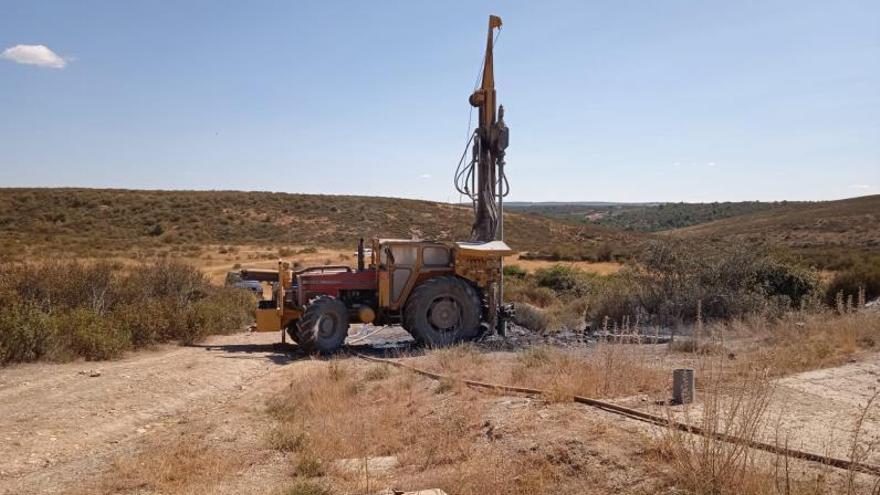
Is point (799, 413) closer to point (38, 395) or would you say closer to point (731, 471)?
point (731, 471)

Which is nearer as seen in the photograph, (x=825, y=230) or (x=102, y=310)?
(x=102, y=310)

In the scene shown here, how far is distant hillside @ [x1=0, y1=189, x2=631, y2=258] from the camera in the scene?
48469mm

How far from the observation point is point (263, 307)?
45.8 feet

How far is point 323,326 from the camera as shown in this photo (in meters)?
13.3

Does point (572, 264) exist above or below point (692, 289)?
below

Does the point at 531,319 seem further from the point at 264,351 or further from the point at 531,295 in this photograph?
the point at 531,295

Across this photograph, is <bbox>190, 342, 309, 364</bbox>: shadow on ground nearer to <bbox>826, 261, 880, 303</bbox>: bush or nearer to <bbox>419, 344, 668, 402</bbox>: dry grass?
<bbox>419, 344, 668, 402</bbox>: dry grass

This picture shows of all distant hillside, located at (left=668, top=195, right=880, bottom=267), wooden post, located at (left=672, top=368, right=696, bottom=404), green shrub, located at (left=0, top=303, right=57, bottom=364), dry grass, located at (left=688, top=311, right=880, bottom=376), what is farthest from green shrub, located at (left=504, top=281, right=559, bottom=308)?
distant hillside, located at (left=668, top=195, right=880, bottom=267)

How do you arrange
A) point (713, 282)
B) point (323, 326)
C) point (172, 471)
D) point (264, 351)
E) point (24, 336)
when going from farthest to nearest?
point (713, 282) < point (264, 351) < point (323, 326) < point (24, 336) < point (172, 471)

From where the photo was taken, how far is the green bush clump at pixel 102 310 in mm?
11391

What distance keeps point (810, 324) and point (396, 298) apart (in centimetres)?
724

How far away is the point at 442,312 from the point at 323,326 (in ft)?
7.33

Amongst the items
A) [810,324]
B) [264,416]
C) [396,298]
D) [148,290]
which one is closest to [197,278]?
[148,290]

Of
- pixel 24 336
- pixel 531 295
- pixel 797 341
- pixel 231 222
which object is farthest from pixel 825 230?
pixel 24 336
